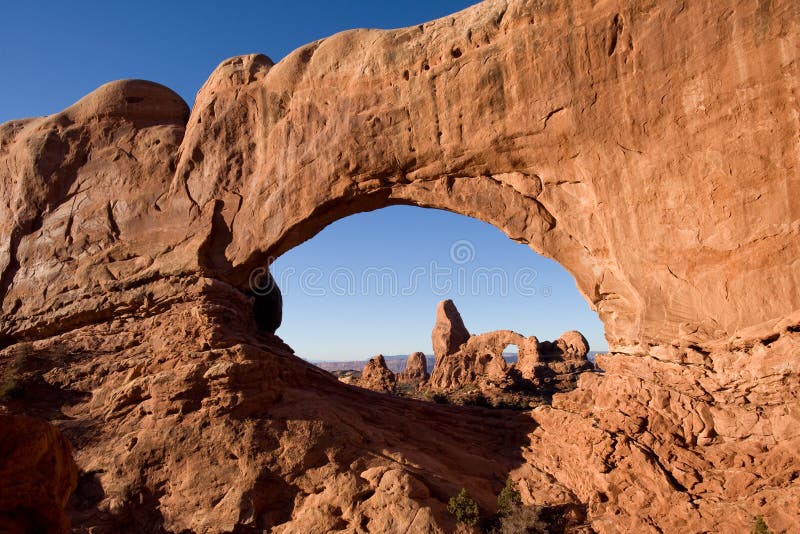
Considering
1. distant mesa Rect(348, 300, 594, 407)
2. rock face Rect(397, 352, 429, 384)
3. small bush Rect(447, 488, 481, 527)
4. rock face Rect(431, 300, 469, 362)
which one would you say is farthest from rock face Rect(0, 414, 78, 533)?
rock face Rect(397, 352, 429, 384)

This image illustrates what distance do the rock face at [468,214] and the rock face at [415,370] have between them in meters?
40.7

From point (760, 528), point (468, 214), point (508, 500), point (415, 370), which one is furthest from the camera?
point (415, 370)

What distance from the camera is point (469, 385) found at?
39969 mm

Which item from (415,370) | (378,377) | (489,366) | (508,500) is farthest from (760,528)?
(415,370)

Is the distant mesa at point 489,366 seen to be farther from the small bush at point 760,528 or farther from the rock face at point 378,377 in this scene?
the small bush at point 760,528

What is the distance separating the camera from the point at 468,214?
1352 cm

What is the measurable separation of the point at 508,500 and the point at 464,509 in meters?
1.20

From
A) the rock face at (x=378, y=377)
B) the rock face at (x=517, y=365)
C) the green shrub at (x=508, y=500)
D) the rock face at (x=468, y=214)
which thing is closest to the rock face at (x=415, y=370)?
the rock face at (x=517, y=365)

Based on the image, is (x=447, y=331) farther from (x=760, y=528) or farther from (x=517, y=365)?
(x=760, y=528)

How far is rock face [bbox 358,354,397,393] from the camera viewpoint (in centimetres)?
2958

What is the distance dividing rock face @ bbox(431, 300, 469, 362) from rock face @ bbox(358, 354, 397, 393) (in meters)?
19.2

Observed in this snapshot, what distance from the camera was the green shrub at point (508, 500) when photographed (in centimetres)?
1067

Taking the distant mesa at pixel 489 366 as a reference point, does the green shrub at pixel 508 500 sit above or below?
below

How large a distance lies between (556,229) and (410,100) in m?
4.69
